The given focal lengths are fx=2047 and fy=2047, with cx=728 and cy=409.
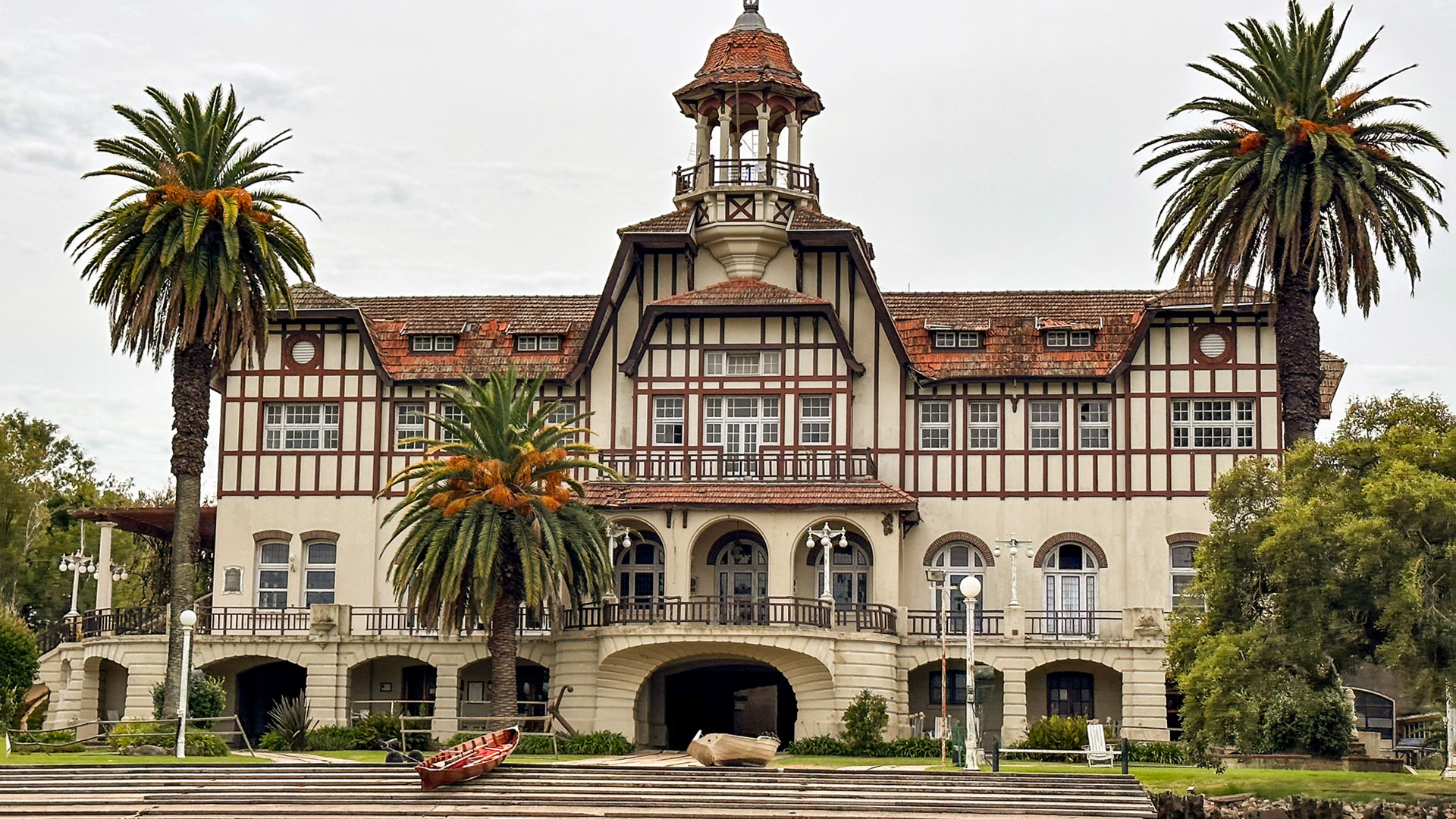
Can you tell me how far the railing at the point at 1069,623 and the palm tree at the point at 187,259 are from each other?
20483mm

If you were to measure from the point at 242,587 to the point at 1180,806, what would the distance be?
2899 centimetres

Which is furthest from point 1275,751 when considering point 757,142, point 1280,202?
point 757,142

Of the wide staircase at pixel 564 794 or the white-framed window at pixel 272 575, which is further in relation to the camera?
the white-framed window at pixel 272 575

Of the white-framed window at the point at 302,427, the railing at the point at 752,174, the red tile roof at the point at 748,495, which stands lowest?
the red tile roof at the point at 748,495

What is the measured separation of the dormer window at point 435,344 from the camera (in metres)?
56.4

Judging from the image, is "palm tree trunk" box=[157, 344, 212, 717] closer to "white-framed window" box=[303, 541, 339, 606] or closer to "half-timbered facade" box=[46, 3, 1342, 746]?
"half-timbered facade" box=[46, 3, 1342, 746]

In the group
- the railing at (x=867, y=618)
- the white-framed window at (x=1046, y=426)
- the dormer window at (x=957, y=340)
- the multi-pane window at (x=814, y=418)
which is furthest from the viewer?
the dormer window at (x=957, y=340)

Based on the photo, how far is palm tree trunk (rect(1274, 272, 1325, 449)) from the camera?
160ft

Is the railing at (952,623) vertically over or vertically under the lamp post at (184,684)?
over

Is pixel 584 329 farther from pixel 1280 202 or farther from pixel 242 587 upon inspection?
pixel 1280 202

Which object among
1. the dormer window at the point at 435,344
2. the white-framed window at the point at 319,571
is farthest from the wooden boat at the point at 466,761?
the dormer window at the point at 435,344

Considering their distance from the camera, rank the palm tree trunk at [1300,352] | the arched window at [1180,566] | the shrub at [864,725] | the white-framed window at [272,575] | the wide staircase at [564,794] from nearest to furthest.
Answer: the wide staircase at [564,794] < the shrub at [864,725] < the palm tree trunk at [1300,352] < the arched window at [1180,566] < the white-framed window at [272,575]

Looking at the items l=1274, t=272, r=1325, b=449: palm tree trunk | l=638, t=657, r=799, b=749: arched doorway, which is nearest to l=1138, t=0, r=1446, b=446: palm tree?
l=1274, t=272, r=1325, b=449: palm tree trunk

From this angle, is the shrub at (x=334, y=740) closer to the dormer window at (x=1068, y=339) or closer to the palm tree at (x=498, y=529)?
the palm tree at (x=498, y=529)
